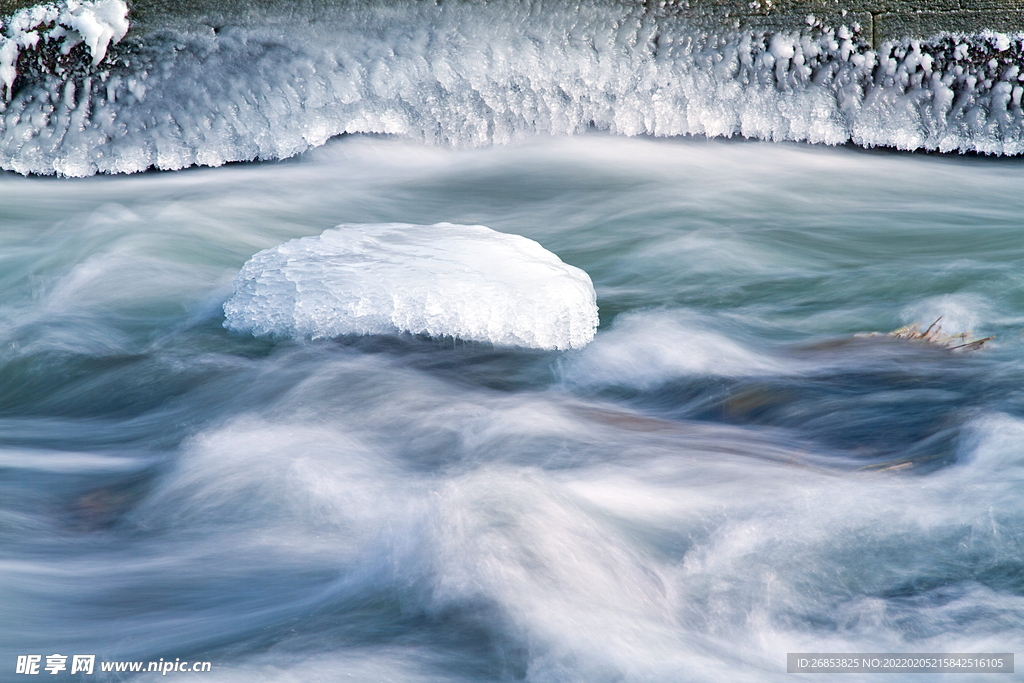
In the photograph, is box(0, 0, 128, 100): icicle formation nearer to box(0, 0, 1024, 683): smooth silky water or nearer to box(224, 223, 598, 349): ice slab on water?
box(0, 0, 1024, 683): smooth silky water

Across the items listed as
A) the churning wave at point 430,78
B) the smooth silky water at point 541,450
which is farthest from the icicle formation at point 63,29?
the smooth silky water at point 541,450

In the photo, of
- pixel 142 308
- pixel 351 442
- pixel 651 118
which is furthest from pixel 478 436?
pixel 651 118

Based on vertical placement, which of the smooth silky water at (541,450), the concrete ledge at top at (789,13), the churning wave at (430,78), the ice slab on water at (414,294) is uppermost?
the concrete ledge at top at (789,13)

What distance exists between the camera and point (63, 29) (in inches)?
174

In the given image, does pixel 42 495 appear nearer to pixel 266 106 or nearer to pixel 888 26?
pixel 266 106

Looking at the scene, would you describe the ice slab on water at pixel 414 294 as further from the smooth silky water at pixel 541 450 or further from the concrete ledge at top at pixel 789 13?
the concrete ledge at top at pixel 789 13

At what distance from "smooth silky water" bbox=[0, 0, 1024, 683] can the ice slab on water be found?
6cm

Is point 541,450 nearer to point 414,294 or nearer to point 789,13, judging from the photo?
point 414,294

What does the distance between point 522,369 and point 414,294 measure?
1.39 feet

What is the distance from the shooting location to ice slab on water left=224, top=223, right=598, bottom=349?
8.93 feet

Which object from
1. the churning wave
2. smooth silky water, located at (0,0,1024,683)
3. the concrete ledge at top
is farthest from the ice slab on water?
the concrete ledge at top

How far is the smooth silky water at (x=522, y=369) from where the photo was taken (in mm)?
1720

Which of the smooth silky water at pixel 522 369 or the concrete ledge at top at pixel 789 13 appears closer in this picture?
the smooth silky water at pixel 522 369

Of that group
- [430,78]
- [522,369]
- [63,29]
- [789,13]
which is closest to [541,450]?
[522,369]
